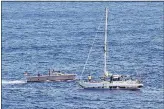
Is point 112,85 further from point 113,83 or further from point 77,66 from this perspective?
point 77,66

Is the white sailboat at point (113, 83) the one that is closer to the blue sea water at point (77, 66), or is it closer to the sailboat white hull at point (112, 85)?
the sailboat white hull at point (112, 85)

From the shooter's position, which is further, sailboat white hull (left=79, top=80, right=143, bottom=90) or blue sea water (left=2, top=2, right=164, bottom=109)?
sailboat white hull (left=79, top=80, right=143, bottom=90)

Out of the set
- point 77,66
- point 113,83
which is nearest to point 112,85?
point 113,83

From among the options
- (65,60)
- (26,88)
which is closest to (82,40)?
(65,60)

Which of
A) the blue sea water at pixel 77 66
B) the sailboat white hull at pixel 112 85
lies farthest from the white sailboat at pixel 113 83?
the blue sea water at pixel 77 66

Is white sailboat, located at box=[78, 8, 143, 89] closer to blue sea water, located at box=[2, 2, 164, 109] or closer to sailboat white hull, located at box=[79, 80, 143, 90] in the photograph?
sailboat white hull, located at box=[79, 80, 143, 90]

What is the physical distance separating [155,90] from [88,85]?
9.12 m

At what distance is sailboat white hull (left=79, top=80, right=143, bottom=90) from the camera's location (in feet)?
405

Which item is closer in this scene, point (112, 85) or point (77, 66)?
point (112, 85)

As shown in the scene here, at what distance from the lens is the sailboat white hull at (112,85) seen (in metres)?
123

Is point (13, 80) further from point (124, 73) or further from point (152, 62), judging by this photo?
point (152, 62)

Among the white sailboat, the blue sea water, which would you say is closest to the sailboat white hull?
the white sailboat

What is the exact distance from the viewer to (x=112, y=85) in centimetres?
12450

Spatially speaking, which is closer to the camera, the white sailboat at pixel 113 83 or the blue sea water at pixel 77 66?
the blue sea water at pixel 77 66
